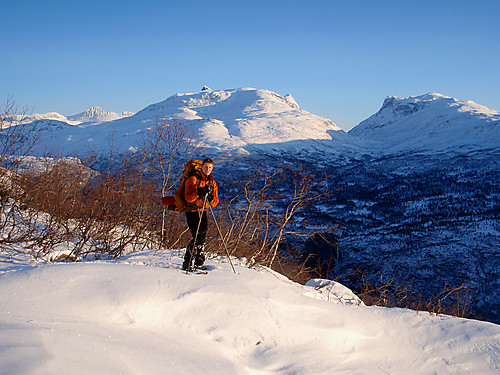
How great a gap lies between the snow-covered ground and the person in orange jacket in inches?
14.7

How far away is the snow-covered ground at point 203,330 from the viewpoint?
9.38ft

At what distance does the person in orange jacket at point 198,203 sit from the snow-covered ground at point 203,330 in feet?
1.22

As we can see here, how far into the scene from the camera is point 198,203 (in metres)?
5.11

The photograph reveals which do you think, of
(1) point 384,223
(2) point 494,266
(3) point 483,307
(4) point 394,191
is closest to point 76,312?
(3) point 483,307

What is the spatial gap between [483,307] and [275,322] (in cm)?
4098

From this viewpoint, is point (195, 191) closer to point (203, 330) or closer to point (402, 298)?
point (203, 330)

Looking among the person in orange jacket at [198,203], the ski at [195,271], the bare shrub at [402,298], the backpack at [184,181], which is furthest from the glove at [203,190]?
the bare shrub at [402,298]

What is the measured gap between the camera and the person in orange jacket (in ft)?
16.5

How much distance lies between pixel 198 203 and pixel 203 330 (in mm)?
1888

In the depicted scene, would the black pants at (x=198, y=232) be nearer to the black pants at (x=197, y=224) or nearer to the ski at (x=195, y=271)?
the black pants at (x=197, y=224)

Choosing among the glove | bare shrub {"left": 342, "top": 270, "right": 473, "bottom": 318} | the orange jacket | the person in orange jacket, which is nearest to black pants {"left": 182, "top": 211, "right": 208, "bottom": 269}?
the person in orange jacket

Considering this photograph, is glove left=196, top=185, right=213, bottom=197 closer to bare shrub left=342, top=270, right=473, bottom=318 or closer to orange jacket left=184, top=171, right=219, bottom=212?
orange jacket left=184, top=171, right=219, bottom=212

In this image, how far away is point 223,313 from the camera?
4055 mm

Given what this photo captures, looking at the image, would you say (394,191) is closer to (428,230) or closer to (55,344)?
(428,230)
